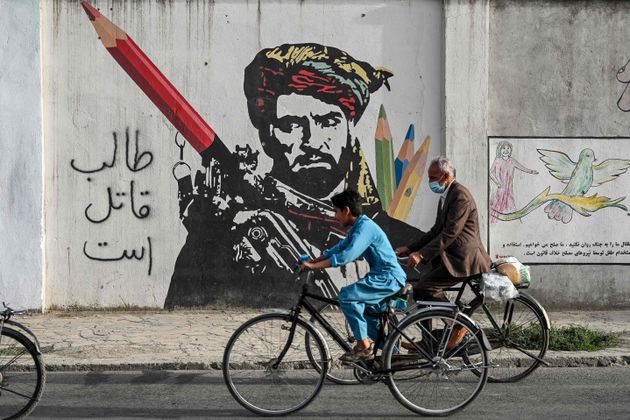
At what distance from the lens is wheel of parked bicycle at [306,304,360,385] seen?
672 cm

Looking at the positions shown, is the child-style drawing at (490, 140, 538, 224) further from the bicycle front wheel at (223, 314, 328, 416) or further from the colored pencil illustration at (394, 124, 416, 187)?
the bicycle front wheel at (223, 314, 328, 416)

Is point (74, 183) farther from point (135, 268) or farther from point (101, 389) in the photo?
point (101, 389)

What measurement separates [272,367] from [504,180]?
547cm

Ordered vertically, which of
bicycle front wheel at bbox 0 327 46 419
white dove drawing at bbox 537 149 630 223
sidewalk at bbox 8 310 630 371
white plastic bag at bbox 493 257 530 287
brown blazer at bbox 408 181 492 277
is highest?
white dove drawing at bbox 537 149 630 223

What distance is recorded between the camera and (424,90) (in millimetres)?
11000

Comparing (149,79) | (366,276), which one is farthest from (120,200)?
(366,276)

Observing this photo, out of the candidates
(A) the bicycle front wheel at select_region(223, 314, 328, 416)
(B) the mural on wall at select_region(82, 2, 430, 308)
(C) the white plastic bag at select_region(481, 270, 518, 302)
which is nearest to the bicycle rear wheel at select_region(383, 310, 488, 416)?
(A) the bicycle front wheel at select_region(223, 314, 328, 416)

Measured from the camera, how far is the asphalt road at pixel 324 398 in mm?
6566

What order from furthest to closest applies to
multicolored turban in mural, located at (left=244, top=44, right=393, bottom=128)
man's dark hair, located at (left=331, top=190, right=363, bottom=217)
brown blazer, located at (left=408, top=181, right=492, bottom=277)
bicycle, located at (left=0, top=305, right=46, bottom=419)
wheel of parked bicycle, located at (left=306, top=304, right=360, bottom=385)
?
multicolored turban in mural, located at (left=244, top=44, right=393, bottom=128) < brown blazer, located at (left=408, top=181, right=492, bottom=277) < wheel of parked bicycle, located at (left=306, top=304, right=360, bottom=385) < man's dark hair, located at (left=331, top=190, right=363, bottom=217) < bicycle, located at (left=0, top=305, right=46, bottom=419)

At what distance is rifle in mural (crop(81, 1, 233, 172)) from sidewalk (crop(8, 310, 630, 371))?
7.39 feet

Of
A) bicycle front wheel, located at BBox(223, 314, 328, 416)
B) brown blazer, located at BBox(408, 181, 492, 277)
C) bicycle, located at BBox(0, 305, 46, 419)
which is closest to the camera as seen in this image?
bicycle, located at BBox(0, 305, 46, 419)

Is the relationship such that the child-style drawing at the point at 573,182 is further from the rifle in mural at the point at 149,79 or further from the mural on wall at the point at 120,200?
the mural on wall at the point at 120,200

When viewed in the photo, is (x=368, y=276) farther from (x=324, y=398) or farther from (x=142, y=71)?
(x=142, y=71)

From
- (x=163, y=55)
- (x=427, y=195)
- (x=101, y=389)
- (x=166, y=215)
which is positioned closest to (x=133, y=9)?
(x=163, y=55)
